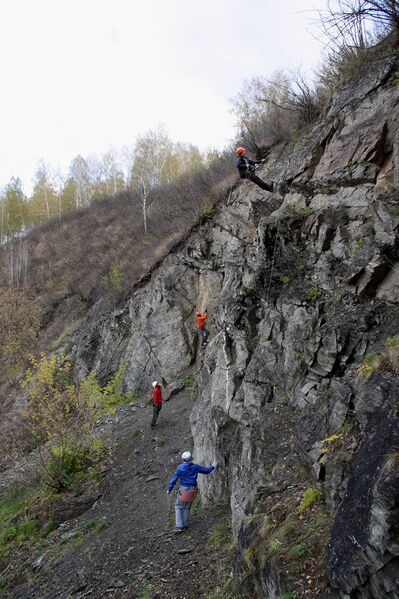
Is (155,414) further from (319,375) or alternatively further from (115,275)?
(115,275)

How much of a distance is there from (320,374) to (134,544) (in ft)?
18.3

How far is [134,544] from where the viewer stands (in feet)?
30.3

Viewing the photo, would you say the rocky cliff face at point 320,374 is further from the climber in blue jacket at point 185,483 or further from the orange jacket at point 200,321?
the orange jacket at point 200,321

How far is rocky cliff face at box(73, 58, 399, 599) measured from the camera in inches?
190

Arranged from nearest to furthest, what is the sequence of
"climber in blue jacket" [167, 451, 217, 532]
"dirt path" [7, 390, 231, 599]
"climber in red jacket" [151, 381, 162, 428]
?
1. "dirt path" [7, 390, 231, 599]
2. "climber in blue jacket" [167, 451, 217, 532]
3. "climber in red jacket" [151, 381, 162, 428]

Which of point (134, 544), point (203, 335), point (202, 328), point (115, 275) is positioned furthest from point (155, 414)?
point (115, 275)

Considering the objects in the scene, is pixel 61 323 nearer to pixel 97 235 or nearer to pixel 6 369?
pixel 6 369

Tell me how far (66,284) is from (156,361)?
15.7 metres

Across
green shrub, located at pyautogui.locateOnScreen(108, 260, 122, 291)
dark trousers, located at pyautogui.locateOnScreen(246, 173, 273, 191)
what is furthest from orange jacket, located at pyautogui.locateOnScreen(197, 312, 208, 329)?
green shrub, located at pyautogui.locateOnScreen(108, 260, 122, 291)

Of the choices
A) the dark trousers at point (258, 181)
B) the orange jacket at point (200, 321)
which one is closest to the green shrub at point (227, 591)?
the dark trousers at point (258, 181)

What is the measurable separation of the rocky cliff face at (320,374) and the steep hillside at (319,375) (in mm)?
26

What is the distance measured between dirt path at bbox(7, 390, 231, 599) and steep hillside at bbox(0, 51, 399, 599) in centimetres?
107

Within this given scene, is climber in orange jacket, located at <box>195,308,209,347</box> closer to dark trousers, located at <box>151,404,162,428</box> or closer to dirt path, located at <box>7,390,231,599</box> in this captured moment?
dark trousers, located at <box>151,404,162,428</box>

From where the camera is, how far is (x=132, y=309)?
72.9ft
